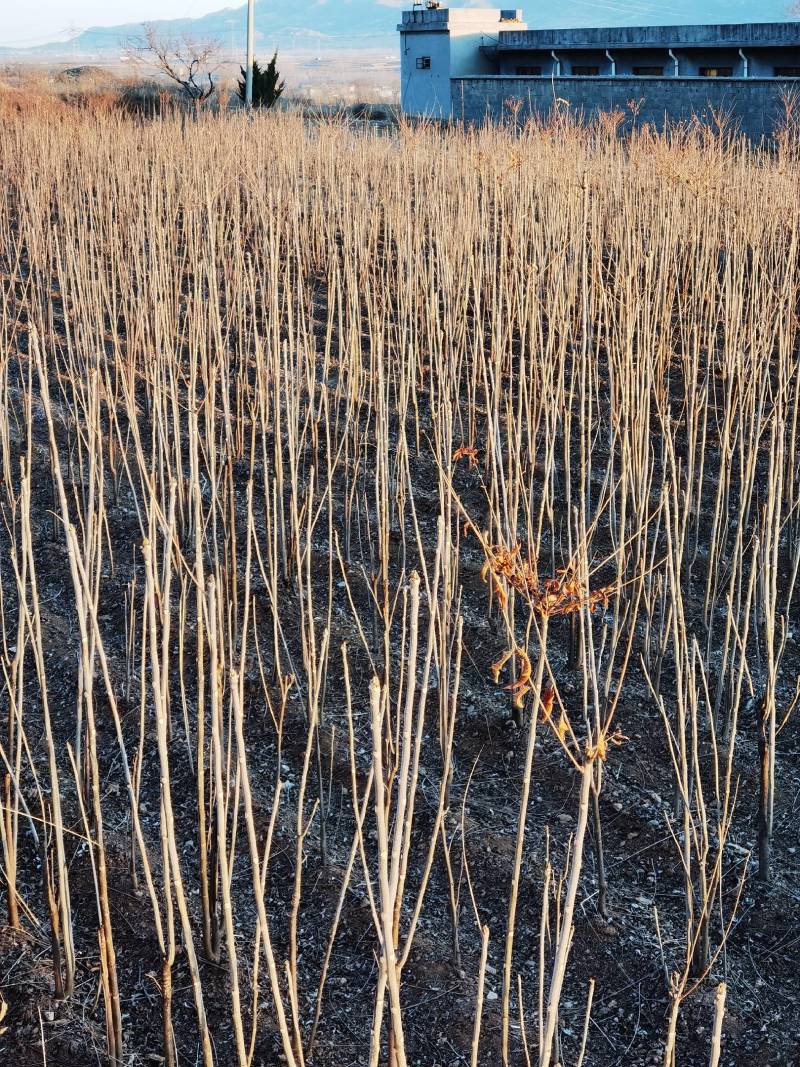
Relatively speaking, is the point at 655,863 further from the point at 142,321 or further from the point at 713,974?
the point at 142,321

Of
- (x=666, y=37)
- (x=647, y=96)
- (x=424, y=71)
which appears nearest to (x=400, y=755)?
(x=647, y=96)

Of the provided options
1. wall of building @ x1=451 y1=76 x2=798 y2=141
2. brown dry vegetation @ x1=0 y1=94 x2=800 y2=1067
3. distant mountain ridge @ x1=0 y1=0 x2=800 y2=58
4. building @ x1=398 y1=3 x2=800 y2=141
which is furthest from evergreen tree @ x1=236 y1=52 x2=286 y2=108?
distant mountain ridge @ x1=0 y1=0 x2=800 y2=58

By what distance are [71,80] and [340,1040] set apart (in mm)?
23707

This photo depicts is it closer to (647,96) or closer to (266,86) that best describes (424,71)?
(266,86)

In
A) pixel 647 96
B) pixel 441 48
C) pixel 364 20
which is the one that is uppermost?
pixel 364 20

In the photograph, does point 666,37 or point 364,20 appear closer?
point 666,37

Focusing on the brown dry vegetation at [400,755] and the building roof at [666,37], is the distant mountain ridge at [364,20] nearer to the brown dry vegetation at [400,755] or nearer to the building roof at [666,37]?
the building roof at [666,37]

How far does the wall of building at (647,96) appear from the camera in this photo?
10547mm

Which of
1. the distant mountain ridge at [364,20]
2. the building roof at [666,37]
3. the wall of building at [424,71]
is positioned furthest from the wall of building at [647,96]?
the distant mountain ridge at [364,20]

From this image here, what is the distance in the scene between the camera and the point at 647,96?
12.1 metres

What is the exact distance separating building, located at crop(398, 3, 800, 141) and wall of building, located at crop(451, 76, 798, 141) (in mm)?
11

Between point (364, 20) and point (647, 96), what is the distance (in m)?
179

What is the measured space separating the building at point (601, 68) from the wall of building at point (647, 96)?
1cm

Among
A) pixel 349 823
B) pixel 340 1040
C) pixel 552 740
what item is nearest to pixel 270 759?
pixel 349 823
